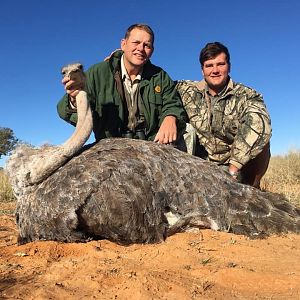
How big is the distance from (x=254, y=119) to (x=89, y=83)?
2.11m

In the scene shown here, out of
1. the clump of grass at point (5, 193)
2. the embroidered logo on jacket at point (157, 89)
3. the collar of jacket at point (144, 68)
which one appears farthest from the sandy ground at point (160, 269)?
the clump of grass at point (5, 193)

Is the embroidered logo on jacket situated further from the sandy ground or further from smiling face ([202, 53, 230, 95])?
the sandy ground

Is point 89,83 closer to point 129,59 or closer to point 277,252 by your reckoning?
point 129,59

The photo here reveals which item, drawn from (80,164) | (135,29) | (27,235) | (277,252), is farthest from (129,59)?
(277,252)

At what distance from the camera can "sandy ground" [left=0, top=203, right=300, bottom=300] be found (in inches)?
109

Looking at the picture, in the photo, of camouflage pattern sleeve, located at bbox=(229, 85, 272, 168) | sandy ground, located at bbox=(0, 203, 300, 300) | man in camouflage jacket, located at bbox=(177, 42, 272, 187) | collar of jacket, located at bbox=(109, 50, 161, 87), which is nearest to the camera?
sandy ground, located at bbox=(0, 203, 300, 300)

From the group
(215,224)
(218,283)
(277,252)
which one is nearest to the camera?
(218,283)

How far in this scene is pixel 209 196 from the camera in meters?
4.32

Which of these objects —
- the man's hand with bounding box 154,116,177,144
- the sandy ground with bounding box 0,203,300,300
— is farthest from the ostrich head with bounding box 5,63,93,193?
the man's hand with bounding box 154,116,177,144

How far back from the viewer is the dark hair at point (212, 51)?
622cm

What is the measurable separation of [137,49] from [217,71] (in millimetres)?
1157

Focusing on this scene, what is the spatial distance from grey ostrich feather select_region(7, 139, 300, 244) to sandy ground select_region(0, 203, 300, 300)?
12cm

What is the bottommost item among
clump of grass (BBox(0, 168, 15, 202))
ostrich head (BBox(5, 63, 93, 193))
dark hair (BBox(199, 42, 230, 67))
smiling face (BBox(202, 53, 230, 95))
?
clump of grass (BBox(0, 168, 15, 202))

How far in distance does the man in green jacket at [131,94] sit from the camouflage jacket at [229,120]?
0.48m
